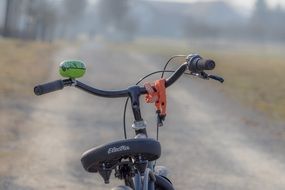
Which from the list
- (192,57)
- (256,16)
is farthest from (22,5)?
(256,16)

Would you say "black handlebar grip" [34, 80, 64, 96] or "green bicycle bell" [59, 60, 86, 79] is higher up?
"green bicycle bell" [59, 60, 86, 79]

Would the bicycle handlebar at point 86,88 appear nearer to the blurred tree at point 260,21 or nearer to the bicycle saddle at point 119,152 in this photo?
the bicycle saddle at point 119,152

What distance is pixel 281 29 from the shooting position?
474 ft

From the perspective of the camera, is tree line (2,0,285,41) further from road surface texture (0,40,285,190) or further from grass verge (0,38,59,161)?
road surface texture (0,40,285,190)

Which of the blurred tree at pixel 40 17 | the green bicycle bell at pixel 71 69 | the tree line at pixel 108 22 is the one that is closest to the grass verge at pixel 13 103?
the green bicycle bell at pixel 71 69

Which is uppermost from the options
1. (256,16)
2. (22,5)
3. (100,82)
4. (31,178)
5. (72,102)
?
(256,16)

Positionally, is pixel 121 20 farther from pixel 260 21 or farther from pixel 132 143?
pixel 132 143

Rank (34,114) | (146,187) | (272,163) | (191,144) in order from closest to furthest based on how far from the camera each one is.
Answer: (146,187)
(272,163)
(191,144)
(34,114)

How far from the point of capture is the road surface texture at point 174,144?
7.11 metres

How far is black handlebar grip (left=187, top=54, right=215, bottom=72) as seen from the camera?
3.70 m

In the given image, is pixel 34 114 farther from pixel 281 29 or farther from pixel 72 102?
pixel 281 29

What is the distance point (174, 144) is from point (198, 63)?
18.8 ft

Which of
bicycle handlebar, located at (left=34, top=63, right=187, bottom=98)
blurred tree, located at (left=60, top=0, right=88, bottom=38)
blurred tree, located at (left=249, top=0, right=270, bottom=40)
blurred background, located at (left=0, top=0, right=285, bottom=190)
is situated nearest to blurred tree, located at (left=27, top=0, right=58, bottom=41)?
blurred tree, located at (left=60, top=0, right=88, bottom=38)

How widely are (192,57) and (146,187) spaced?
2.70ft
